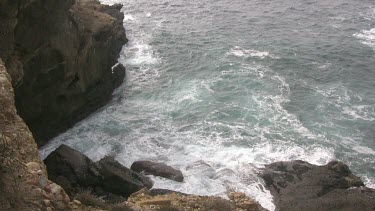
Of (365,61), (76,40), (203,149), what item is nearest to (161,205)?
(203,149)

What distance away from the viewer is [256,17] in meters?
56.6

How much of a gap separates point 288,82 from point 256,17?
17255 millimetres

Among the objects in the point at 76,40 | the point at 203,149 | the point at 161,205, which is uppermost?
the point at 76,40

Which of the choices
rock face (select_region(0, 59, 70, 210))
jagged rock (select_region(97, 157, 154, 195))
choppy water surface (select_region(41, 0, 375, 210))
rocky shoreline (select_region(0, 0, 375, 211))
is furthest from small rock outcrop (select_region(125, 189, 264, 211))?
rock face (select_region(0, 59, 70, 210))

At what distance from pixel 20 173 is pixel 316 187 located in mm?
19910

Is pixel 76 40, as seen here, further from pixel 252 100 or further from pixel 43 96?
pixel 252 100

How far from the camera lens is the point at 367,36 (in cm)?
5091

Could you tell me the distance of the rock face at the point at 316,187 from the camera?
1011 inches

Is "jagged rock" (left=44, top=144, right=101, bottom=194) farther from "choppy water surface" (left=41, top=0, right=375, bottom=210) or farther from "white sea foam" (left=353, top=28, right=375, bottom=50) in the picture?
"white sea foam" (left=353, top=28, right=375, bottom=50)

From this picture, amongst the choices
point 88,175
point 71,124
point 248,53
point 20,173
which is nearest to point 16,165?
point 20,173

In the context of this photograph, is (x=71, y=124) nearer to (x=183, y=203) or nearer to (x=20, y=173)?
(x=183, y=203)

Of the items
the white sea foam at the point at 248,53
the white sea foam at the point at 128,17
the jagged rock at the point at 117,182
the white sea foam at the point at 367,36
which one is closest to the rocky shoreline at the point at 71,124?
the jagged rock at the point at 117,182

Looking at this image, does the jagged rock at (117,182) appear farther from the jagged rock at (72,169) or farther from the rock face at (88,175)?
the jagged rock at (72,169)

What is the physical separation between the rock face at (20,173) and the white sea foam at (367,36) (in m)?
42.6
